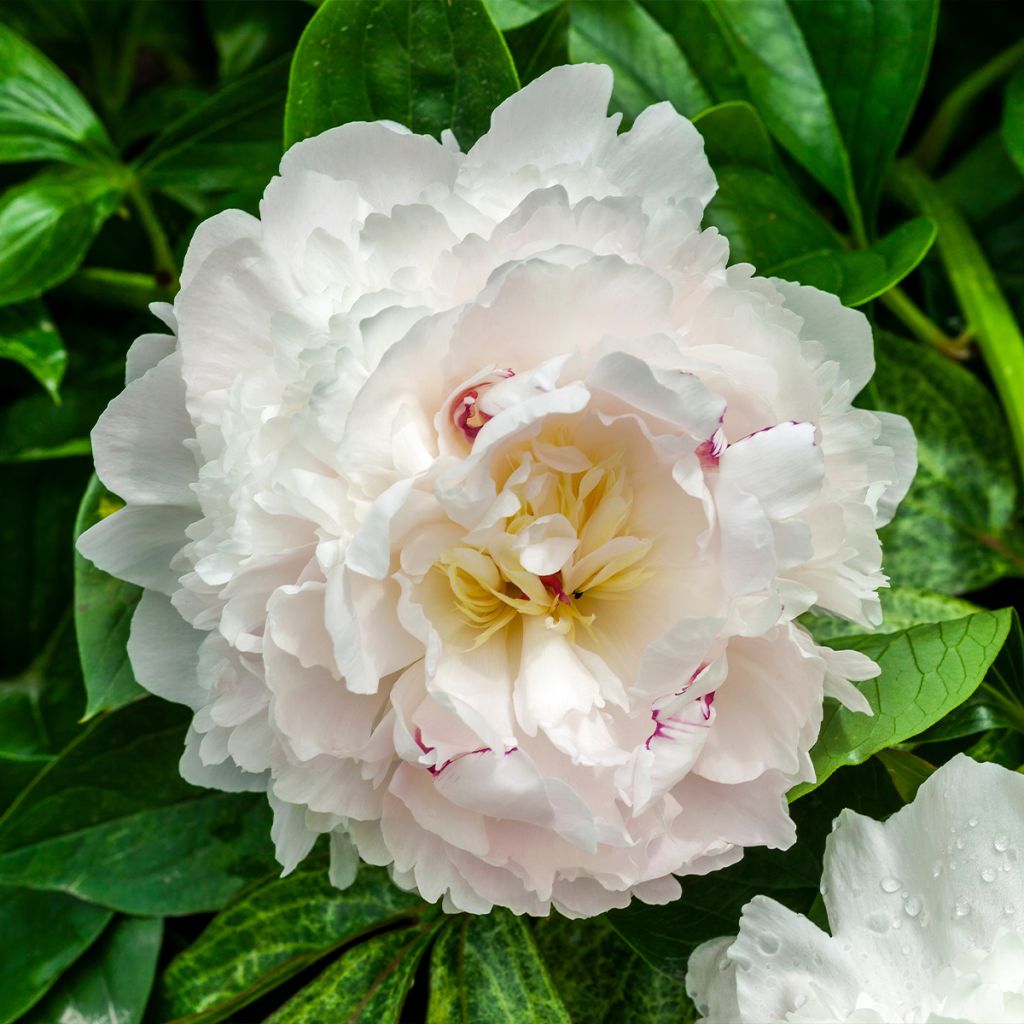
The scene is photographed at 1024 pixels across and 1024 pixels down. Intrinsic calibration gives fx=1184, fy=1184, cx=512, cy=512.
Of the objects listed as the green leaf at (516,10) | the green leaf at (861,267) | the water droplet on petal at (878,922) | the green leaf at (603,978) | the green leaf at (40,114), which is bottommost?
the green leaf at (603,978)

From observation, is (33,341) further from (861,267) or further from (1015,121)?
(1015,121)

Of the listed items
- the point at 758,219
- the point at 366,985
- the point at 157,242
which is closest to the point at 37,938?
the point at 366,985

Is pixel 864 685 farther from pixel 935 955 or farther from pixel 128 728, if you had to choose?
pixel 128 728

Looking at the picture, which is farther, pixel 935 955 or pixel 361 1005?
pixel 361 1005

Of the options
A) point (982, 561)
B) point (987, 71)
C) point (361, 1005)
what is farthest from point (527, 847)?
point (987, 71)

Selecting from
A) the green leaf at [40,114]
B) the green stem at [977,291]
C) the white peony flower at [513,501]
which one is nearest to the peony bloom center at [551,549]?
the white peony flower at [513,501]

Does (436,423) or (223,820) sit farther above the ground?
(436,423)

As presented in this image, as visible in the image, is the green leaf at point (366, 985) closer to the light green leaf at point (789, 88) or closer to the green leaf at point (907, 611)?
the green leaf at point (907, 611)
